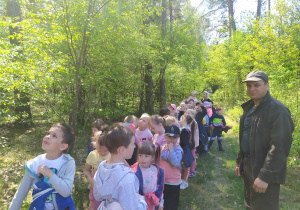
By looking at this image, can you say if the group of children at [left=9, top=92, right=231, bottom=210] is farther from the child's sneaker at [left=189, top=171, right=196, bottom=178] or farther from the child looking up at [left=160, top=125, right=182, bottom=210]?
the child's sneaker at [left=189, top=171, right=196, bottom=178]

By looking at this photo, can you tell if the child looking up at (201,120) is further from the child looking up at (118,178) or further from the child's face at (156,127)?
the child looking up at (118,178)

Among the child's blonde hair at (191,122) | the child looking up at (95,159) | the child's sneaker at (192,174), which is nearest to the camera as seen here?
the child looking up at (95,159)

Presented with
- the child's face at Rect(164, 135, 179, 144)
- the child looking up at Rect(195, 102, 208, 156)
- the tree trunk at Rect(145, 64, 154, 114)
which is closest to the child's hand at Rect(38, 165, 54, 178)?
the child's face at Rect(164, 135, 179, 144)

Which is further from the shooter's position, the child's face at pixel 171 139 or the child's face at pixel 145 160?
the child's face at pixel 171 139

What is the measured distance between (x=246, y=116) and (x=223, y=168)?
3.42m

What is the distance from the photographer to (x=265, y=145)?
7.11ft

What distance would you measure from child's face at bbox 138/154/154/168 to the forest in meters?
1.88

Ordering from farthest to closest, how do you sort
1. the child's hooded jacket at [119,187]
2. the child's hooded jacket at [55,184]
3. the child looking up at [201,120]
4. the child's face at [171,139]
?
the child looking up at [201,120] < the child's face at [171,139] < the child's hooded jacket at [55,184] < the child's hooded jacket at [119,187]

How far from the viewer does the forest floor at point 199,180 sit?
382cm

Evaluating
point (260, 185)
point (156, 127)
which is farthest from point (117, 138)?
point (156, 127)

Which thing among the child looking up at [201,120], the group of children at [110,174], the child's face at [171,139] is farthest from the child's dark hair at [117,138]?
the child looking up at [201,120]

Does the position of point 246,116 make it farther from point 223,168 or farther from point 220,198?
point 223,168

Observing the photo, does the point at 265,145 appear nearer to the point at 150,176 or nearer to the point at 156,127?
the point at 150,176

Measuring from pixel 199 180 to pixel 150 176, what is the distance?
9.10 ft
